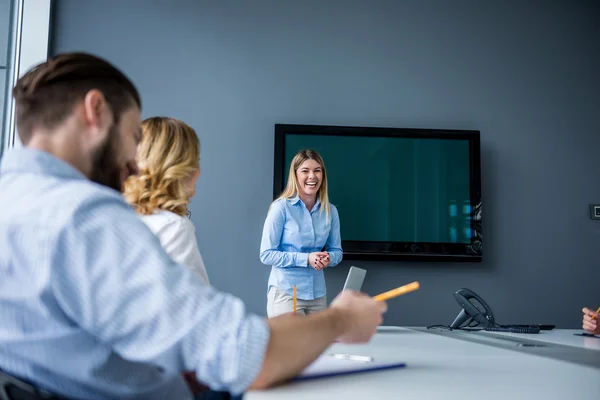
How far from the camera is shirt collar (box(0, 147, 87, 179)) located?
741 mm

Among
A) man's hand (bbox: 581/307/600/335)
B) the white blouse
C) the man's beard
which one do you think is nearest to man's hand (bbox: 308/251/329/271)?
man's hand (bbox: 581/307/600/335)

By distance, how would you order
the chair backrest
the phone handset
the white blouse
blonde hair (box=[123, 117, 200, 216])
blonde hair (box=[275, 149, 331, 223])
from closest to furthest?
1. the chair backrest
2. the white blouse
3. blonde hair (box=[123, 117, 200, 216])
4. the phone handset
5. blonde hair (box=[275, 149, 331, 223])

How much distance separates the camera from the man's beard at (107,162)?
2.62 feet

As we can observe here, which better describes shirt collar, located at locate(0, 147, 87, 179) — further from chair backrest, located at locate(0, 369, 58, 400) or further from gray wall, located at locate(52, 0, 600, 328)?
gray wall, located at locate(52, 0, 600, 328)

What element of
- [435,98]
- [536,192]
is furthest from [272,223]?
[536,192]

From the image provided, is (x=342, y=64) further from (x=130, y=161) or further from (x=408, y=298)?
(x=130, y=161)

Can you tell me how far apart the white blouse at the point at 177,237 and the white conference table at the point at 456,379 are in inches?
16.8

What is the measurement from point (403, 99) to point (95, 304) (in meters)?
3.81

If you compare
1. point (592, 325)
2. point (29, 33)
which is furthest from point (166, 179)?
point (29, 33)

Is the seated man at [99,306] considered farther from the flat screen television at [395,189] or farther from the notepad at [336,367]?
the flat screen television at [395,189]

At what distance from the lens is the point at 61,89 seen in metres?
0.78

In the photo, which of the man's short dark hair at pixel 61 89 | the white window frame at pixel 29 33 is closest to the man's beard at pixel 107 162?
the man's short dark hair at pixel 61 89

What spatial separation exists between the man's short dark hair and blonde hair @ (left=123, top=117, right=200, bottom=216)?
0.72m

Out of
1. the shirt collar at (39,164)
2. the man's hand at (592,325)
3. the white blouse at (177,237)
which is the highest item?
the shirt collar at (39,164)
